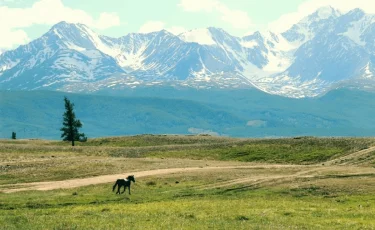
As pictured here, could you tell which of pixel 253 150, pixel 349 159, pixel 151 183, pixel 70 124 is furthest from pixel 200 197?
pixel 70 124

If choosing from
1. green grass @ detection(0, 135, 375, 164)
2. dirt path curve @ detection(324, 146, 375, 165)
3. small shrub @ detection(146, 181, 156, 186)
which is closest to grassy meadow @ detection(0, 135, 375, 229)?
dirt path curve @ detection(324, 146, 375, 165)

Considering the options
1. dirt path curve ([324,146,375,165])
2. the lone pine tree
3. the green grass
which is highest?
the lone pine tree

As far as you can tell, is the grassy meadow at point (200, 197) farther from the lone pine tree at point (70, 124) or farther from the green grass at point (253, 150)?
the lone pine tree at point (70, 124)

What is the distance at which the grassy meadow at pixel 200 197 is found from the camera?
3850 cm

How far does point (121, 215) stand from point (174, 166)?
42.5 meters

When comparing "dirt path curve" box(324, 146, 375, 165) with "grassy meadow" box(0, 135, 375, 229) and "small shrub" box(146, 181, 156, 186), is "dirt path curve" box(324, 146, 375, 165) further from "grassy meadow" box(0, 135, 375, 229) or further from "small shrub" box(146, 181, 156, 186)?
"small shrub" box(146, 181, 156, 186)

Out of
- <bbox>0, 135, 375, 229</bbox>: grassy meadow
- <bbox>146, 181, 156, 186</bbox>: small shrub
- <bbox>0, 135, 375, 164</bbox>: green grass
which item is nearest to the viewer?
<bbox>0, 135, 375, 229</bbox>: grassy meadow

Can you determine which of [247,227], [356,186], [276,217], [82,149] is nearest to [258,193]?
[356,186]

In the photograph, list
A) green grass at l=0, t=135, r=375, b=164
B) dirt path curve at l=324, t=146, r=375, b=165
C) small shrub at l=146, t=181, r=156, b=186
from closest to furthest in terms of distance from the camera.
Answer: small shrub at l=146, t=181, r=156, b=186, dirt path curve at l=324, t=146, r=375, b=165, green grass at l=0, t=135, r=375, b=164

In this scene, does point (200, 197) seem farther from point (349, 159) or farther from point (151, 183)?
point (349, 159)

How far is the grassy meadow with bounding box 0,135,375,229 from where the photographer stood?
126ft

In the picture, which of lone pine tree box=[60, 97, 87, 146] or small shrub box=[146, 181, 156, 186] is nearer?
small shrub box=[146, 181, 156, 186]

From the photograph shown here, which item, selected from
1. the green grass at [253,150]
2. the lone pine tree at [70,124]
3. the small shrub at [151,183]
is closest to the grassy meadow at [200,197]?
the small shrub at [151,183]

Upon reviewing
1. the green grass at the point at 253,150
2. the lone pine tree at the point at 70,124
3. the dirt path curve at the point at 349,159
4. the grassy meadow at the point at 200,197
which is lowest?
the grassy meadow at the point at 200,197
